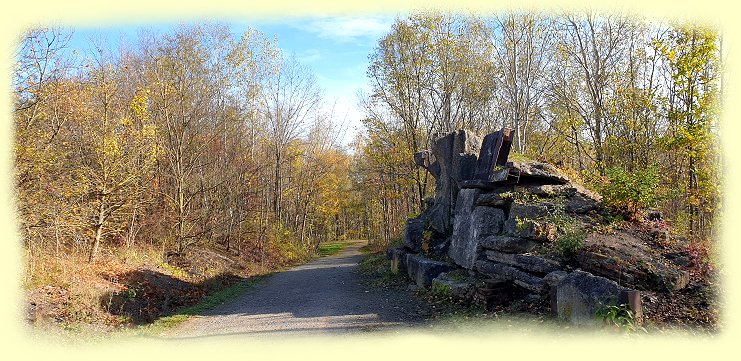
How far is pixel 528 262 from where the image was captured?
838 centimetres

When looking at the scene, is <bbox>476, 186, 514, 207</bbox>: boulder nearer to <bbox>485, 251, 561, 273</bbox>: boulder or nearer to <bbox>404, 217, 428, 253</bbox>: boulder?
<bbox>485, 251, 561, 273</bbox>: boulder

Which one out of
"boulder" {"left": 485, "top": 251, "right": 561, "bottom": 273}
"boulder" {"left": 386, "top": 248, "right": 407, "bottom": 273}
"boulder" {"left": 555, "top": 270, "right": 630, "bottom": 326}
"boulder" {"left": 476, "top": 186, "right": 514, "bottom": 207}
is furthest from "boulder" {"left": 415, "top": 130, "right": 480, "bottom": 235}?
"boulder" {"left": 555, "top": 270, "right": 630, "bottom": 326}

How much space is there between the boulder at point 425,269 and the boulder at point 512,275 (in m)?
1.57

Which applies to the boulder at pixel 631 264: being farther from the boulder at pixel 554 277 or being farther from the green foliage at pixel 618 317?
the green foliage at pixel 618 317

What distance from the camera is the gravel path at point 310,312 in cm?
865

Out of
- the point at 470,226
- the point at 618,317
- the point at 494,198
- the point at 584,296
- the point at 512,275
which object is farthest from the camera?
the point at 470,226

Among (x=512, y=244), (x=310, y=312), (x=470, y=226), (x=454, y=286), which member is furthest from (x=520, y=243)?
(x=310, y=312)

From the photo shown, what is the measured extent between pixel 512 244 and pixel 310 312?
482 centimetres

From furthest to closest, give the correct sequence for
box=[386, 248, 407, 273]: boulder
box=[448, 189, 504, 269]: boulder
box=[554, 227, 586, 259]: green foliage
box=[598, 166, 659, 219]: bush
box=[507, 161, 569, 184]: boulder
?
box=[386, 248, 407, 273]: boulder
box=[448, 189, 504, 269]: boulder
box=[507, 161, 569, 184]: boulder
box=[598, 166, 659, 219]: bush
box=[554, 227, 586, 259]: green foliage

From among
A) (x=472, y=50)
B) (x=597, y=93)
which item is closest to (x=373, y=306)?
(x=597, y=93)

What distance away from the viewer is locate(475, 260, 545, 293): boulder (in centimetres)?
793

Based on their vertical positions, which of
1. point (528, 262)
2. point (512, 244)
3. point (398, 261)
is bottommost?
point (398, 261)

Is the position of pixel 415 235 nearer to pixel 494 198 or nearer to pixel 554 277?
pixel 494 198

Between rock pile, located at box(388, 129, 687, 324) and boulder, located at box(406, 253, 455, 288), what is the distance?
3cm
